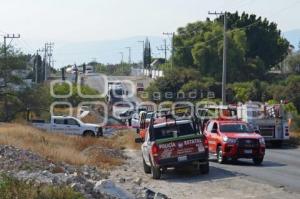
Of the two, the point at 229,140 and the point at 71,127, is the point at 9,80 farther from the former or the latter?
the point at 229,140

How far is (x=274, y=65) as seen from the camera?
106125 mm

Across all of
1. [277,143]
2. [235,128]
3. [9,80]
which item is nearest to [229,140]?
[235,128]

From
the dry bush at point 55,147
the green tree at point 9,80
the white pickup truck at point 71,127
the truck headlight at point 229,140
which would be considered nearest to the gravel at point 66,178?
the dry bush at point 55,147

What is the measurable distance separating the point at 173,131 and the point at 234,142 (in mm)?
4662

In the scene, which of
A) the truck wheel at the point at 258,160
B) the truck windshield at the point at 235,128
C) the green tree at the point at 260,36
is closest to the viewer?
the truck wheel at the point at 258,160

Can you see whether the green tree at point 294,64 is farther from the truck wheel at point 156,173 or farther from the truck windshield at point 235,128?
the truck wheel at point 156,173

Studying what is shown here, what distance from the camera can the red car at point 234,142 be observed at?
26984 mm

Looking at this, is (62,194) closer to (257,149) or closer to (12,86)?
(257,149)

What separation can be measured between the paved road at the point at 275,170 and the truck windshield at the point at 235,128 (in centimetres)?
135

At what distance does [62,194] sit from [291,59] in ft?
353

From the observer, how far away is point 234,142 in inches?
1069

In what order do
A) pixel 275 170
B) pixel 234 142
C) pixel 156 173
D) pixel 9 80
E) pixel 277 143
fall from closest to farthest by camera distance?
pixel 156 173, pixel 275 170, pixel 234 142, pixel 277 143, pixel 9 80

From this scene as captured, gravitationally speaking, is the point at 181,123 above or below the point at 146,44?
below

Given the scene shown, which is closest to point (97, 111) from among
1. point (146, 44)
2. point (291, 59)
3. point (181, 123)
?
point (291, 59)
